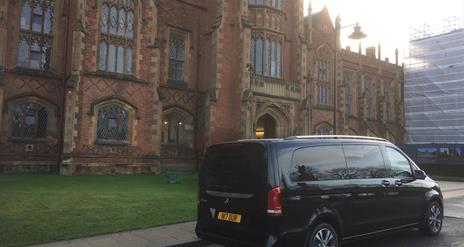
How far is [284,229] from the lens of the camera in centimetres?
599

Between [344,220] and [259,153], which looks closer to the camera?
[259,153]

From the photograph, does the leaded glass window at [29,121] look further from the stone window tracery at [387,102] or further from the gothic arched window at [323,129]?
the stone window tracery at [387,102]

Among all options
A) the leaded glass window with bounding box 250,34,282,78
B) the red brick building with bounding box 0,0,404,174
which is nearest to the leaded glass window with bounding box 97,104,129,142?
the red brick building with bounding box 0,0,404,174

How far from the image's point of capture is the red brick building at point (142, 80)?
19719mm

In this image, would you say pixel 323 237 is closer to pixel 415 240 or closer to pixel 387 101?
pixel 415 240

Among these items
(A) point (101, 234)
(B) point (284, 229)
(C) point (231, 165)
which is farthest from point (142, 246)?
(B) point (284, 229)

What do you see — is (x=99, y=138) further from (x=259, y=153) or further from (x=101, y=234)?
(x=259, y=153)

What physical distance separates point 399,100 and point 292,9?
1972 cm

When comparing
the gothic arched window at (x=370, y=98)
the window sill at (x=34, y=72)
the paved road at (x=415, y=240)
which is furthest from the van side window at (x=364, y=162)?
the gothic arched window at (x=370, y=98)

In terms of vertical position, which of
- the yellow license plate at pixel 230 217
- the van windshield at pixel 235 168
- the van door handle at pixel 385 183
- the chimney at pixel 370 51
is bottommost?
the yellow license plate at pixel 230 217

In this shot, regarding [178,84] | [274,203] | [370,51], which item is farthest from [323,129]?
[274,203]

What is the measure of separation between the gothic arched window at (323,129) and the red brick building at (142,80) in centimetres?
320

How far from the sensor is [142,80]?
72.0 feet

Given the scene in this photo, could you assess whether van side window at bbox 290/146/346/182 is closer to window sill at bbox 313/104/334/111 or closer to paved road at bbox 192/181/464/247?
paved road at bbox 192/181/464/247
